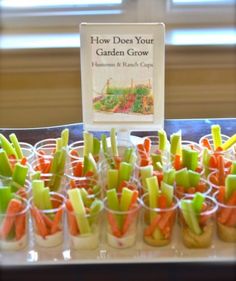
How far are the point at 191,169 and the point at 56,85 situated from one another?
113cm

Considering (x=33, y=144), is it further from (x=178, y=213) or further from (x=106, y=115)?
(x=178, y=213)

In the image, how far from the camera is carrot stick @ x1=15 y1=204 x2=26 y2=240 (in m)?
1.21

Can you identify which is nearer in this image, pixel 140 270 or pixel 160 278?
pixel 160 278

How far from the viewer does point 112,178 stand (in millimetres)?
1287

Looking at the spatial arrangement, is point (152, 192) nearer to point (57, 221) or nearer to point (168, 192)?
point (168, 192)

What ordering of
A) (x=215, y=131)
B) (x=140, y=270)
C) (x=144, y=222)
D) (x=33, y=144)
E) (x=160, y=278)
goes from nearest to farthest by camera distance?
(x=160, y=278) < (x=140, y=270) < (x=144, y=222) < (x=215, y=131) < (x=33, y=144)

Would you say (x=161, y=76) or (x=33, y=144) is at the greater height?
(x=161, y=76)

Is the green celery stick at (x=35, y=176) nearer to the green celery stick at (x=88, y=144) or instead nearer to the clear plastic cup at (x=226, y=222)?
the green celery stick at (x=88, y=144)

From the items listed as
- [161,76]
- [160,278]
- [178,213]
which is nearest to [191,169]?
[178,213]

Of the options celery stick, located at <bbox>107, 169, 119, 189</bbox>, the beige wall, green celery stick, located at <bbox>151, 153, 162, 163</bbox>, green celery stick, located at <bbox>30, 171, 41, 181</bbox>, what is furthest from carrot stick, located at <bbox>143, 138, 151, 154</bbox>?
the beige wall

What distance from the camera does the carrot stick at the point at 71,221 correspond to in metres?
1.20

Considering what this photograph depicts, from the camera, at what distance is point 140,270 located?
1136mm

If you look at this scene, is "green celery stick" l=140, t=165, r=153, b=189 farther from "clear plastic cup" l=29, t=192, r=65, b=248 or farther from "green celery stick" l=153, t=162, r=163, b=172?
"clear plastic cup" l=29, t=192, r=65, b=248

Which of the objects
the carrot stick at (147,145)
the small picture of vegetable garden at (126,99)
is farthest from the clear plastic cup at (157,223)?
the small picture of vegetable garden at (126,99)
